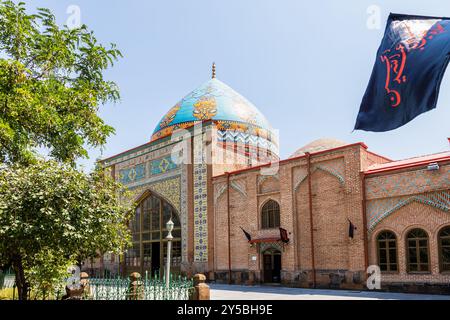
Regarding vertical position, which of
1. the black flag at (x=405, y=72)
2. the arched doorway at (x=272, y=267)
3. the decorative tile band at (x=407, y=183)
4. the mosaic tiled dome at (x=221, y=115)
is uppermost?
the mosaic tiled dome at (x=221, y=115)

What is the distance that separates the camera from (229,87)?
1176 inches

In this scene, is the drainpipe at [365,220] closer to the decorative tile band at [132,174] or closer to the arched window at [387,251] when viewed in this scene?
the arched window at [387,251]

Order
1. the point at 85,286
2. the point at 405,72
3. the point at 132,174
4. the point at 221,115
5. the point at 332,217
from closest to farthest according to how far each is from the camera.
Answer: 1. the point at 405,72
2. the point at 85,286
3. the point at 332,217
4. the point at 221,115
5. the point at 132,174

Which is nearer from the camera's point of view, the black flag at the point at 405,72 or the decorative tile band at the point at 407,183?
the black flag at the point at 405,72

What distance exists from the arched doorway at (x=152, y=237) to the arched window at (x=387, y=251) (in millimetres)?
11182

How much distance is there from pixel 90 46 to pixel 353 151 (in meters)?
10.1

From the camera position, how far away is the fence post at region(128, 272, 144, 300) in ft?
33.8

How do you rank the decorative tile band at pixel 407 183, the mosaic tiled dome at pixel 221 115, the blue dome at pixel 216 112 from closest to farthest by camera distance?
1. the decorative tile band at pixel 407 183
2. the mosaic tiled dome at pixel 221 115
3. the blue dome at pixel 216 112

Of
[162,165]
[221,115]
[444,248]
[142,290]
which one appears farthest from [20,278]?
[221,115]

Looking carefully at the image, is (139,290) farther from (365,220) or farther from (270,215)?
(270,215)

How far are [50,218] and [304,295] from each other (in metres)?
9.84

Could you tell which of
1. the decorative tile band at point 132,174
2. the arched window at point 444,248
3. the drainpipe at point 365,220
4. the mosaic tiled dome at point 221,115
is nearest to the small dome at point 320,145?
the mosaic tiled dome at point 221,115

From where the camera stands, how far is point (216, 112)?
2689cm

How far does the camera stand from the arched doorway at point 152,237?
24500mm
